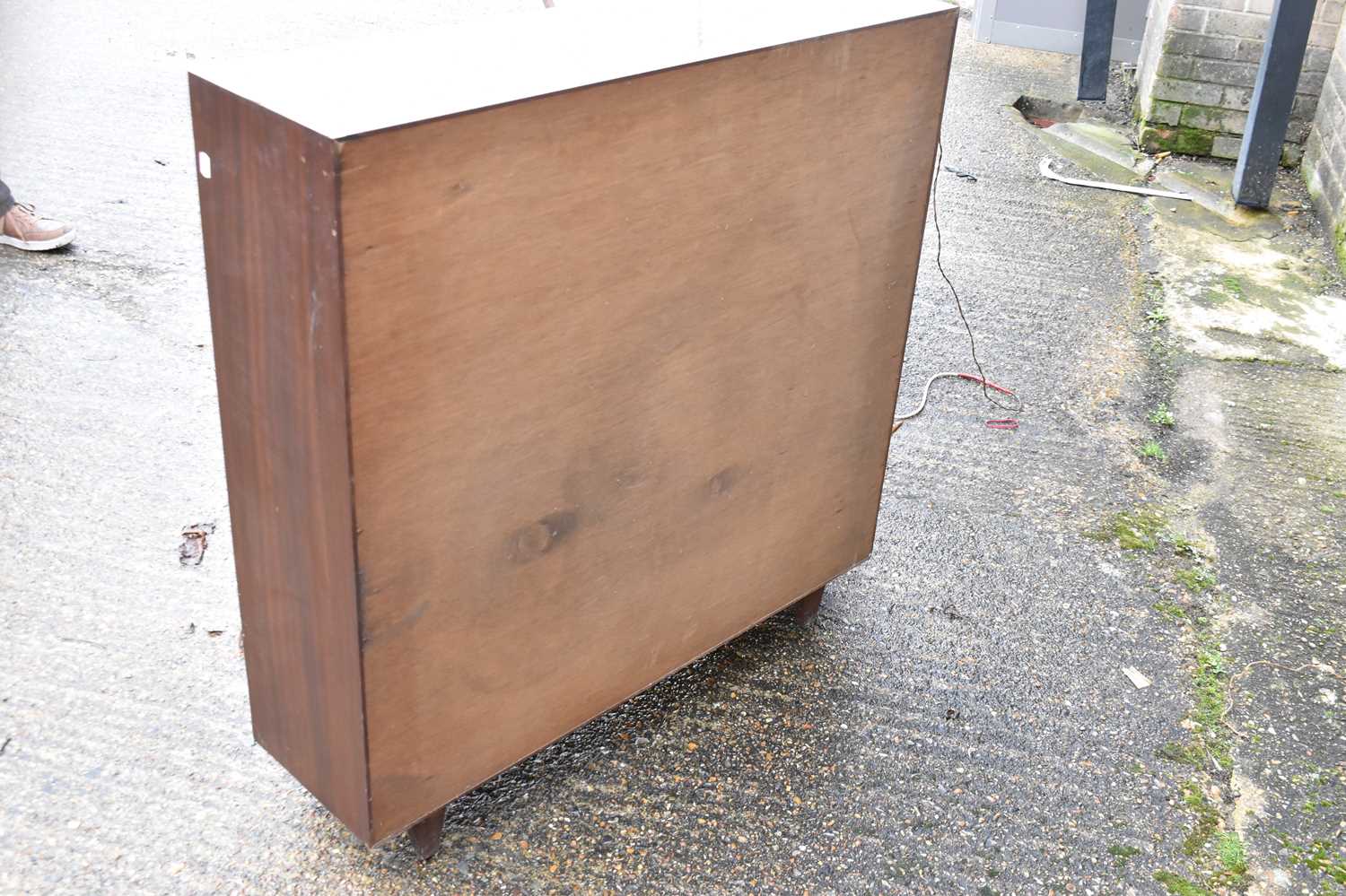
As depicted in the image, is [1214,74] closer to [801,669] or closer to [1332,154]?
[1332,154]

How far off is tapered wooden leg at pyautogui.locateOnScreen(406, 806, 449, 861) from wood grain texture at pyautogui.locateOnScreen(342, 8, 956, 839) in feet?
0.24

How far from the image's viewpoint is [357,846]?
200cm

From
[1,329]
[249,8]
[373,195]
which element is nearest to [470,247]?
[373,195]

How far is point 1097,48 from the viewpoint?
5277 millimetres

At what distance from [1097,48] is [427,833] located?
4537 millimetres

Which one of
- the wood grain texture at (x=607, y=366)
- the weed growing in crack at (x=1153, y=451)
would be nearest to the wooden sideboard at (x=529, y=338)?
the wood grain texture at (x=607, y=366)

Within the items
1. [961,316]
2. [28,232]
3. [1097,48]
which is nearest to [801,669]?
[961,316]

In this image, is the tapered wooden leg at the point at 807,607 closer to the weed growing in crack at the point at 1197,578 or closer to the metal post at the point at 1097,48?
the weed growing in crack at the point at 1197,578

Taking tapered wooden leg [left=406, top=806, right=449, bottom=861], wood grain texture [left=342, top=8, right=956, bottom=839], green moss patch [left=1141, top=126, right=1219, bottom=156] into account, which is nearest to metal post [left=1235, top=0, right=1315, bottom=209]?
green moss patch [left=1141, top=126, right=1219, bottom=156]

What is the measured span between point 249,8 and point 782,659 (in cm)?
454

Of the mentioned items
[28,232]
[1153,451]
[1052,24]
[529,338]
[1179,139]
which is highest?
[529,338]

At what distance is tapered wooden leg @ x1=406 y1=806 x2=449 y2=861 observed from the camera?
1.95m

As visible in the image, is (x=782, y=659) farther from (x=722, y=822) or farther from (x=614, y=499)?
(x=614, y=499)

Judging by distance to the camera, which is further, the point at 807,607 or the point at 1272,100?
the point at 1272,100
